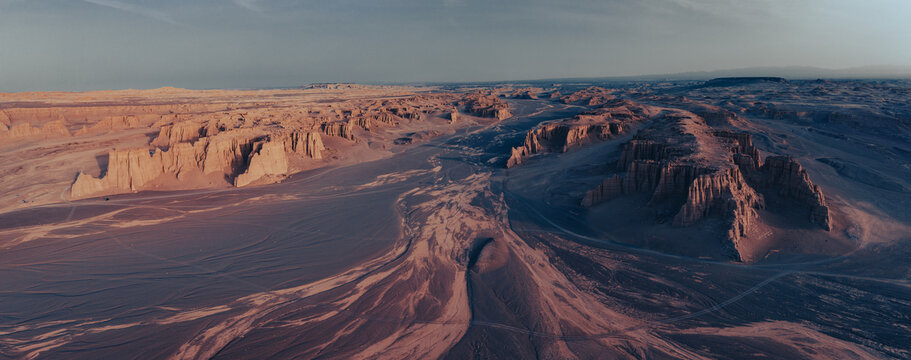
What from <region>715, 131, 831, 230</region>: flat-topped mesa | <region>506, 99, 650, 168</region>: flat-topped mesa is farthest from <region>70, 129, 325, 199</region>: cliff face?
<region>715, 131, 831, 230</region>: flat-topped mesa

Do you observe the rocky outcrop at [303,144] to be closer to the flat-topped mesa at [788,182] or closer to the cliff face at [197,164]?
the cliff face at [197,164]

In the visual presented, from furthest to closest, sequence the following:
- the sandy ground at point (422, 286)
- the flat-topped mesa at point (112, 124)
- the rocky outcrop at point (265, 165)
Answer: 1. the flat-topped mesa at point (112, 124)
2. the rocky outcrop at point (265, 165)
3. the sandy ground at point (422, 286)

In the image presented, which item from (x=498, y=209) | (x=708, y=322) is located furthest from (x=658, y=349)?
(x=498, y=209)

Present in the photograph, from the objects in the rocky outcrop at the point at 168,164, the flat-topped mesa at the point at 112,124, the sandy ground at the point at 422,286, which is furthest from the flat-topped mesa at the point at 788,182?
the flat-topped mesa at the point at 112,124

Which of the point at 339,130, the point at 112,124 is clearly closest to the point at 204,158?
the point at 339,130

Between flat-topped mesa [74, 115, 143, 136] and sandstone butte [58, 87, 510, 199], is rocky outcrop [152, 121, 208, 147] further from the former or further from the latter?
flat-topped mesa [74, 115, 143, 136]

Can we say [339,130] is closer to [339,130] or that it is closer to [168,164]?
[339,130]

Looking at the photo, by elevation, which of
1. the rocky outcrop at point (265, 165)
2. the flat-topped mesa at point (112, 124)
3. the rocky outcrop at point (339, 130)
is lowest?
the rocky outcrop at point (265, 165)
